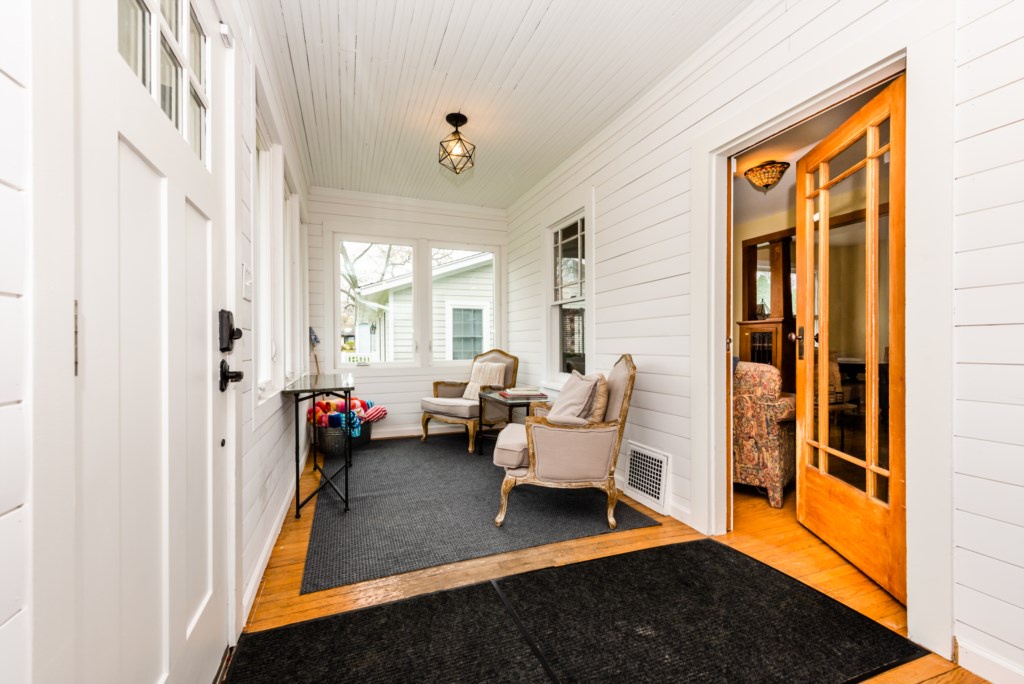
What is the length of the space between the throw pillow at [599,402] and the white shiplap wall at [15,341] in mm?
2495

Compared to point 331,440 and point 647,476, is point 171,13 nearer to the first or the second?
point 647,476

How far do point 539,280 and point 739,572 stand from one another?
11.0 feet

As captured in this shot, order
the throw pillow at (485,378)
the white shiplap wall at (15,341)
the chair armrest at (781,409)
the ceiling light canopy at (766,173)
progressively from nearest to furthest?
the white shiplap wall at (15,341), the chair armrest at (781,409), the ceiling light canopy at (766,173), the throw pillow at (485,378)

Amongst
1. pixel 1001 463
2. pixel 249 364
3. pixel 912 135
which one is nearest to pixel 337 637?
pixel 249 364

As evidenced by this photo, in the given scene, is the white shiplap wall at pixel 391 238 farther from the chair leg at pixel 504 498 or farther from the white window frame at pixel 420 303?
the chair leg at pixel 504 498

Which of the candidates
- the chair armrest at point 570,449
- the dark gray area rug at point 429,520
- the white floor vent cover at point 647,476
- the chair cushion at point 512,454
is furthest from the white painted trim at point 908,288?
the chair cushion at point 512,454

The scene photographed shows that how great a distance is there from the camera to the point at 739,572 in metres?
2.10

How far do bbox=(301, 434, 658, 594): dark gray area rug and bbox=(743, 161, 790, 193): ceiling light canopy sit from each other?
118 inches

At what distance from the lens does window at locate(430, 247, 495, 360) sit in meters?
5.54

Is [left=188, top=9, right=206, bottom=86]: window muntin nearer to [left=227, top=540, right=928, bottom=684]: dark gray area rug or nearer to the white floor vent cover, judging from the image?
[left=227, top=540, right=928, bottom=684]: dark gray area rug

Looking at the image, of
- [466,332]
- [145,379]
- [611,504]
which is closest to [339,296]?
[466,332]

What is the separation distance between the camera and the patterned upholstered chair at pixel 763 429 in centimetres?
292

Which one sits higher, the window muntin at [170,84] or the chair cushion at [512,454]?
the window muntin at [170,84]

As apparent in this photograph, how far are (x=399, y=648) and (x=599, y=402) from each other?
1.77 m
